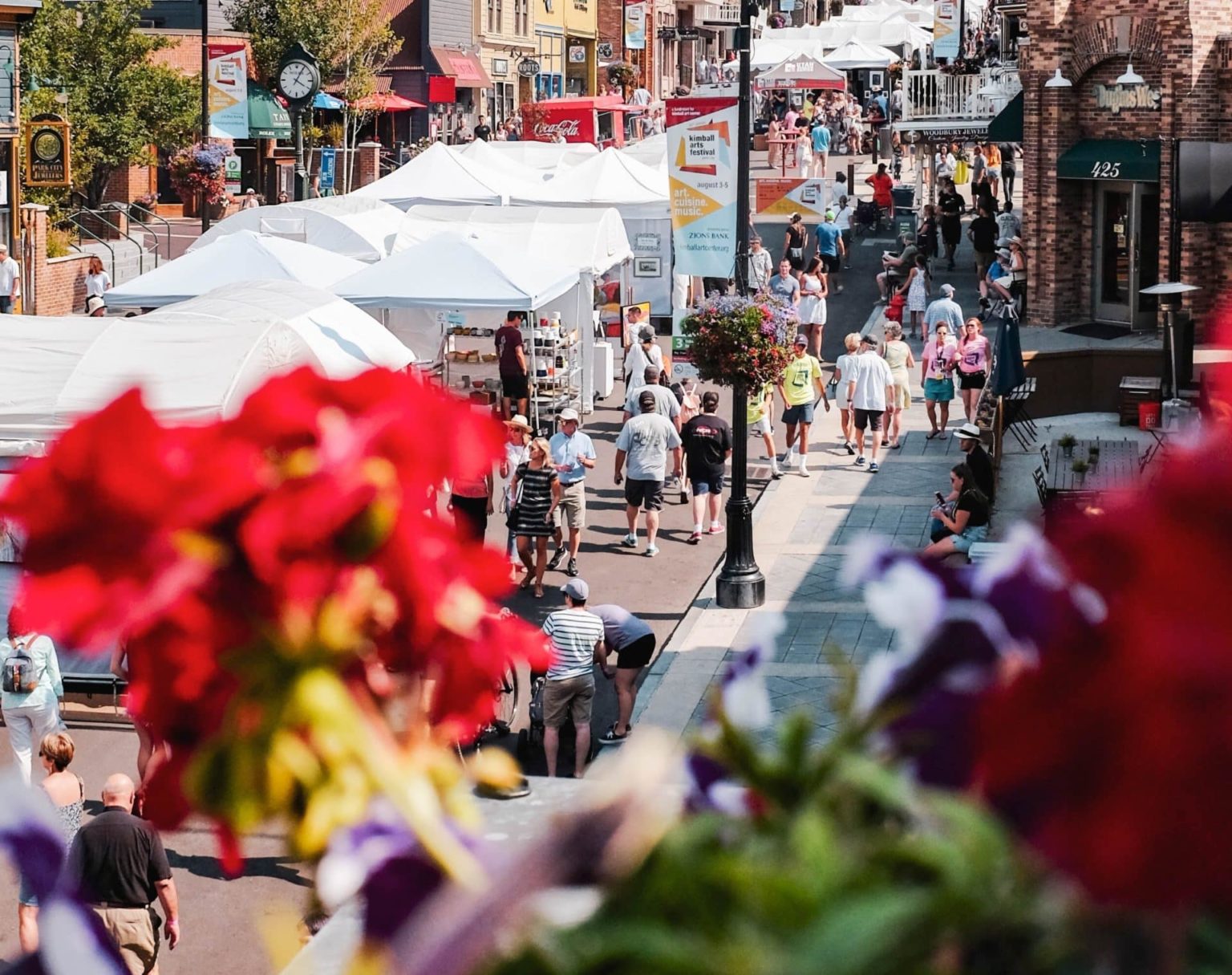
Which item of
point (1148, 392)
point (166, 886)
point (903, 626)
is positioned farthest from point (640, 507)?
point (903, 626)

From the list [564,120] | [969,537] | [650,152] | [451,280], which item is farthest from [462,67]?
[969,537]

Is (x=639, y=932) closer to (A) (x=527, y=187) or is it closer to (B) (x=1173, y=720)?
(B) (x=1173, y=720)

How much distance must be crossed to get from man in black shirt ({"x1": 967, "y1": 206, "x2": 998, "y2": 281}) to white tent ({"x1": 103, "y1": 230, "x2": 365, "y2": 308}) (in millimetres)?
15061

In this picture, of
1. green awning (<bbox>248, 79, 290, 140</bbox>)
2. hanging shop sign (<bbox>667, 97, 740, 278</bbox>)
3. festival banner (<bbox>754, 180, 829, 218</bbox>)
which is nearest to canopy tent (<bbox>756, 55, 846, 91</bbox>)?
festival banner (<bbox>754, 180, 829, 218</bbox>)

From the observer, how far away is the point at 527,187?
3447cm

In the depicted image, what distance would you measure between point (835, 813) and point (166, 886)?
27.5ft

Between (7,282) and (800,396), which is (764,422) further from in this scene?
(7,282)

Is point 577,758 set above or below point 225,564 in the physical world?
below

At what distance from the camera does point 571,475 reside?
1850 cm

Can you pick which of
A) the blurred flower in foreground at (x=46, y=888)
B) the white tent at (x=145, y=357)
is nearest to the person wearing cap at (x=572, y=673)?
the white tent at (x=145, y=357)

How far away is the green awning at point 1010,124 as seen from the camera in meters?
32.8

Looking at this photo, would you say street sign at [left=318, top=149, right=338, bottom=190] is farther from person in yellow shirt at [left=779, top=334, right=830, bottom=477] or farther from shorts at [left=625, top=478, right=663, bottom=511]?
shorts at [left=625, top=478, right=663, bottom=511]

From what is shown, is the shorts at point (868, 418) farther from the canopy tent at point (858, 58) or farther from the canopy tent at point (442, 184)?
the canopy tent at point (858, 58)

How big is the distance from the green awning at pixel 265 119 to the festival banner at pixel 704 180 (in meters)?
30.2
